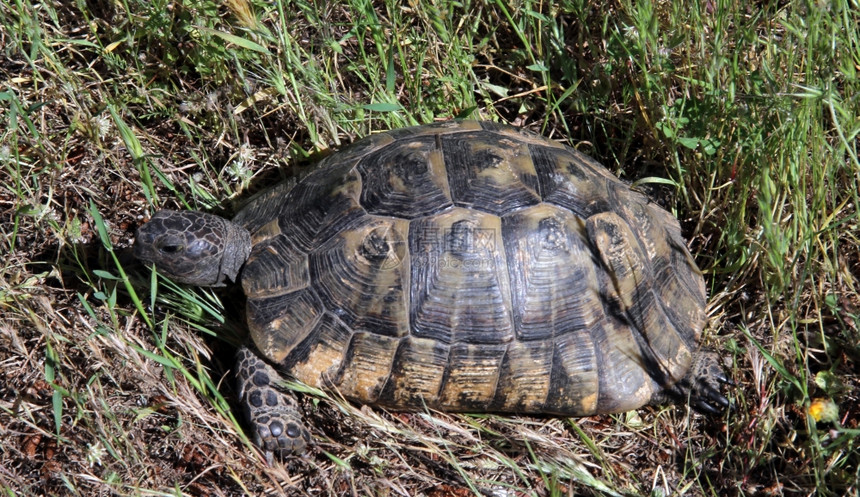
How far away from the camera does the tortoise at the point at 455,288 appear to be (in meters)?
3.45

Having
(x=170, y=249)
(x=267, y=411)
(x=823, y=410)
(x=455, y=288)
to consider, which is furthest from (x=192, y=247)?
(x=823, y=410)

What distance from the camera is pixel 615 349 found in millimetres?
3594

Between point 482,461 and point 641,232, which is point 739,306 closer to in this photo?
point 641,232

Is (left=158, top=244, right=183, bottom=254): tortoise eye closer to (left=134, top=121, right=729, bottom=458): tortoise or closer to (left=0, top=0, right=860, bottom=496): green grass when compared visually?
(left=134, top=121, right=729, bottom=458): tortoise

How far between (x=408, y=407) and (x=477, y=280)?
2.70 ft

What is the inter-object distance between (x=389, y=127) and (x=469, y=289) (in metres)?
1.56

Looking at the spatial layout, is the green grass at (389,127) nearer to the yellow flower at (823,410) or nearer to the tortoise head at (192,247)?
the yellow flower at (823,410)

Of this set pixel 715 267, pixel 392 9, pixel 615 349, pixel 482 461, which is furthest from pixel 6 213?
pixel 715 267

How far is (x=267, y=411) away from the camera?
143 inches

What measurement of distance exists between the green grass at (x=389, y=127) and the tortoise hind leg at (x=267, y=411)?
109mm

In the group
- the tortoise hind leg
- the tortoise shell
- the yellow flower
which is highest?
the tortoise shell

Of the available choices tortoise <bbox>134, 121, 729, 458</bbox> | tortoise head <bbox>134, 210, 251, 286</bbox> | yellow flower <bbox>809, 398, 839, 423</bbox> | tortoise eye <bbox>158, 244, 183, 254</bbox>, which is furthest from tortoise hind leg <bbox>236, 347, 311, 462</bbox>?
yellow flower <bbox>809, 398, 839, 423</bbox>

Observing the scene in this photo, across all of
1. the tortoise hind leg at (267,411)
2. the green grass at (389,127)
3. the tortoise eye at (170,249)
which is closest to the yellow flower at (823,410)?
the green grass at (389,127)

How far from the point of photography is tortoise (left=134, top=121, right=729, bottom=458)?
345 centimetres
